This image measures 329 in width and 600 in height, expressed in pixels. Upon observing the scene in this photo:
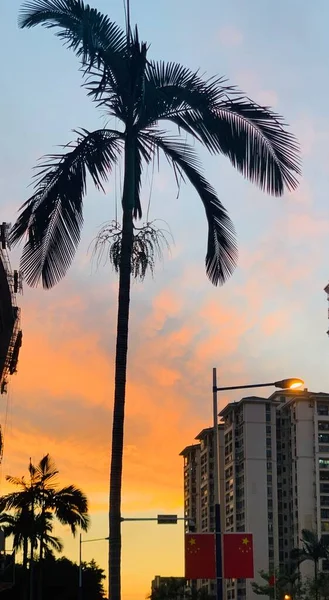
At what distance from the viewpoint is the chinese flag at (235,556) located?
69.5 feet

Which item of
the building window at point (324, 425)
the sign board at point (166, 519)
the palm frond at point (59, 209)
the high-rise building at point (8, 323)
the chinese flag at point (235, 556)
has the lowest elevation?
the chinese flag at point (235, 556)

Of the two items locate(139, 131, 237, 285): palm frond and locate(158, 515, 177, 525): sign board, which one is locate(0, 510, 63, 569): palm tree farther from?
locate(139, 131, 237, 285): palm frond

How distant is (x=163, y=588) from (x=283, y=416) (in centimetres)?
3825

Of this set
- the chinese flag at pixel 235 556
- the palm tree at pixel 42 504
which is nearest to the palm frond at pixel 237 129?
the chinese flag at pixel 235 556

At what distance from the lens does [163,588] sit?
517 ft

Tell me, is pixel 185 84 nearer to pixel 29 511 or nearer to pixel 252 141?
pixel 252 141

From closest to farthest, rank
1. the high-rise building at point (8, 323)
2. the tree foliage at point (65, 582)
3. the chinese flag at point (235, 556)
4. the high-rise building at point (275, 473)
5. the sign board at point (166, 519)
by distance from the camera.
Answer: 1. the chinese flag at point (235, 556)
2. the sign board at point (166, 519)
3. the high-rise building at point (8, 323)
4. the tree foliage at point (65, 582)
5. the high-rise building at point (275, 473)

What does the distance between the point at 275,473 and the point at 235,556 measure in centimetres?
14545

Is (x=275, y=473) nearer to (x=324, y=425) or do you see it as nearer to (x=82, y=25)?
(x=324, y=425)

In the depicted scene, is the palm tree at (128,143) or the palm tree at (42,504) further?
the palm tree at (42,504)

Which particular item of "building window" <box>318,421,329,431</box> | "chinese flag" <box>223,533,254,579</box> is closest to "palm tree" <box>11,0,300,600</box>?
"chinese flag" <box>223,533,254,579</box>

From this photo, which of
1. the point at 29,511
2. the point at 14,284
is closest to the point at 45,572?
the point at 29,511

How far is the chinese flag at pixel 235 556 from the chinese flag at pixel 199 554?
39 centimetres

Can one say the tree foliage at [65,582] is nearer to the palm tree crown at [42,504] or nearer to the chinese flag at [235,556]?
the palm tree crown at [42,504]
